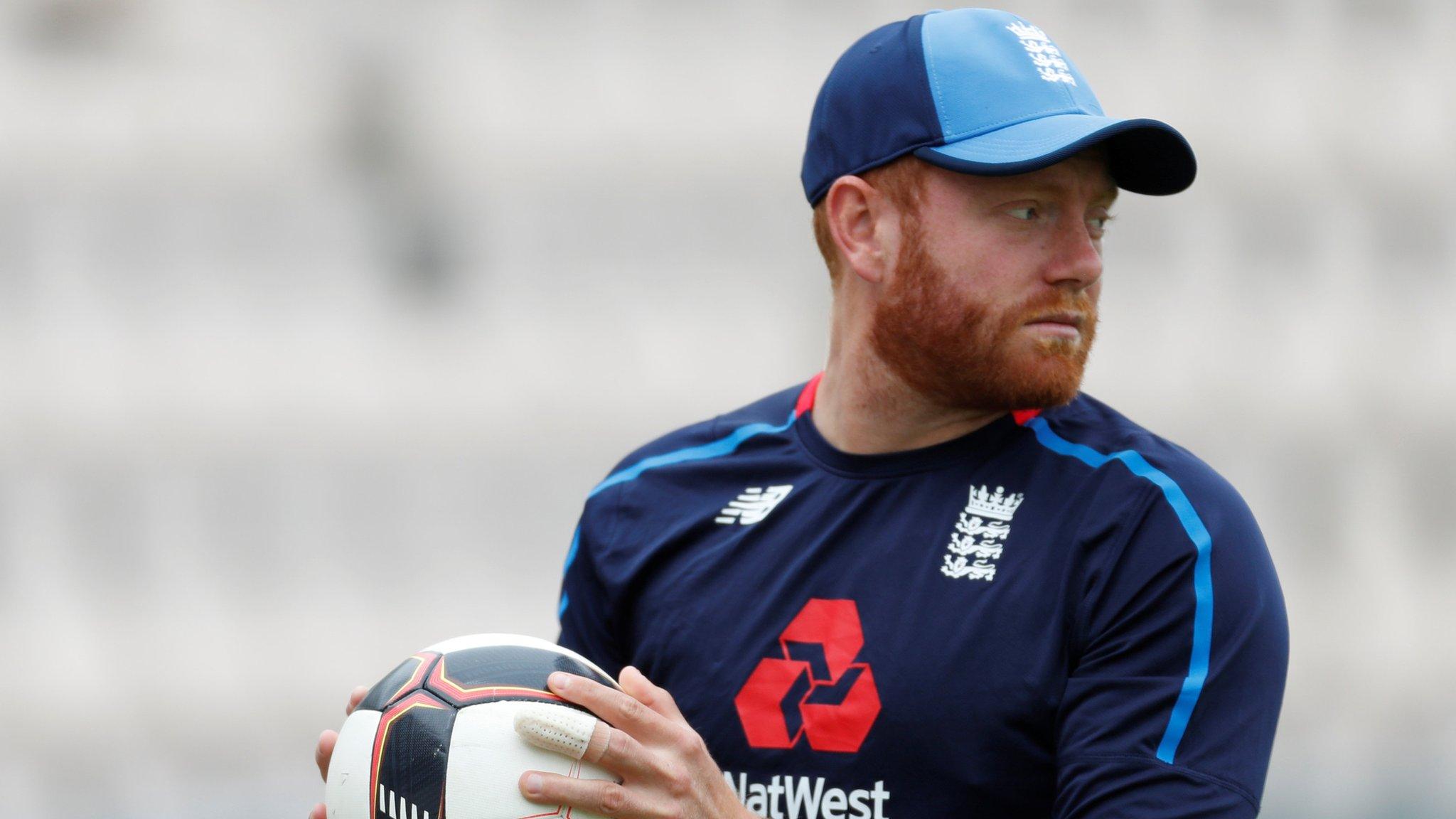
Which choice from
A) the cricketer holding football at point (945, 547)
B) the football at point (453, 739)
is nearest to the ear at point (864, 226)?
the cricketer holding football at point (945, 547)

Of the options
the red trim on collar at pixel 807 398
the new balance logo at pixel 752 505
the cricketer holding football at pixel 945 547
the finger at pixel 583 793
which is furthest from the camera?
the red trim on collar at pixel 807 398

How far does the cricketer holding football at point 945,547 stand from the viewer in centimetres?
209

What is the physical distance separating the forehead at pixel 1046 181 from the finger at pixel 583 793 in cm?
100

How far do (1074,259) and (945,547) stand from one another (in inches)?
17.9

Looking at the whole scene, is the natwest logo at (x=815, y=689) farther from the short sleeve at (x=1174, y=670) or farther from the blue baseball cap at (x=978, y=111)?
the blue baseball cap at (x=978, y=111)

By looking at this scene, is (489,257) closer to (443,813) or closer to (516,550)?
(516,550)

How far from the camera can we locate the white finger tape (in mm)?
2002

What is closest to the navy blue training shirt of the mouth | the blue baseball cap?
the mouth

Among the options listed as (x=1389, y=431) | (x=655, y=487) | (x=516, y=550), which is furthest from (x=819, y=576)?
(x=1389, y=431)

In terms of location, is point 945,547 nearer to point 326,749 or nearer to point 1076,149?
point 1076,149

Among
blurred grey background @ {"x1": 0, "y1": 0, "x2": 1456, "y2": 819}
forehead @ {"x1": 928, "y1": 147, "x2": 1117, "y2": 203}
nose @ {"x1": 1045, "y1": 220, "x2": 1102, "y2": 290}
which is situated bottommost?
blurred grey background @ {"x1": 0, "y1": 0, "x2": 1456, "y2": 819}

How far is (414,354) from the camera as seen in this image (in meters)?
9.59

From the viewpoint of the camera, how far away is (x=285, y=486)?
9.22m

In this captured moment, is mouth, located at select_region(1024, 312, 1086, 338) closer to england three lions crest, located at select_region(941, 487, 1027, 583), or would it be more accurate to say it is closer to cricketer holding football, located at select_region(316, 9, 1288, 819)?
cricketer holding football, located at select_region(316, 9, 1288, 819)
